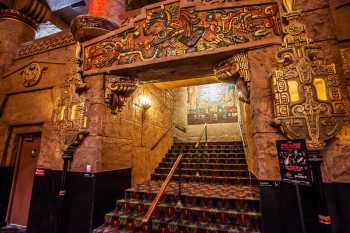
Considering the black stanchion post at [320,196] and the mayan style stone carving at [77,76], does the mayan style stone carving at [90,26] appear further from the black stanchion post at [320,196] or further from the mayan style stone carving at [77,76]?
the black stanchion post at [320,196]

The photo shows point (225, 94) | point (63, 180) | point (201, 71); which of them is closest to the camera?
point (63, 180)

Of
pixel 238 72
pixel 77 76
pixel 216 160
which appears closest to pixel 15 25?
pixel 77 76

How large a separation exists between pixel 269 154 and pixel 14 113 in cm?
668

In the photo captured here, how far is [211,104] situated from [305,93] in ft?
21.9

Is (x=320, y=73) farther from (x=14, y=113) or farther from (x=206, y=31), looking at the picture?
(x=14, y=113)

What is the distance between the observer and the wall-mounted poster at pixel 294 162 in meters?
1.96

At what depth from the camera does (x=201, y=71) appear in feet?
13.3

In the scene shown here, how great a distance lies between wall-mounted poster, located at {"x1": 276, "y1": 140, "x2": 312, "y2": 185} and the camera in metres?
1.96

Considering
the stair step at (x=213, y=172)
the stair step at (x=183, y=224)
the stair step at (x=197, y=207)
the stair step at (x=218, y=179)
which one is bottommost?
the stair step at (x=183, y=224)

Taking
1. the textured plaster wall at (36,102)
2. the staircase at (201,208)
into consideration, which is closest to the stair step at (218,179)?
the staircase at (201,208)

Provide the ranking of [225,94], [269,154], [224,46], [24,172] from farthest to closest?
1. [225,94]
2. [24,172]
3. [224,46]
4. [269,154]

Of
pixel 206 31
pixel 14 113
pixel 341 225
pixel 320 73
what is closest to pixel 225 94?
pixel 206 31

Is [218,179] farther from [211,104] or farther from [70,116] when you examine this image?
[211,104]

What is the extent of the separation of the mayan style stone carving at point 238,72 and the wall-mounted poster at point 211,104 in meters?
5.55
